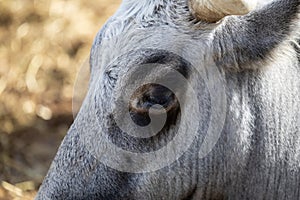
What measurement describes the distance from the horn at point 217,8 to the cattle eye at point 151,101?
363mm

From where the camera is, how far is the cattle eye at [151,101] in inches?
139

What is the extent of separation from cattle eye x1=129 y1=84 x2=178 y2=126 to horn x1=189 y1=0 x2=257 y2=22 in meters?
0.36

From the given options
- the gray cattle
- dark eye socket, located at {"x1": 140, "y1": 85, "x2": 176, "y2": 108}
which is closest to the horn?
the gray cattle

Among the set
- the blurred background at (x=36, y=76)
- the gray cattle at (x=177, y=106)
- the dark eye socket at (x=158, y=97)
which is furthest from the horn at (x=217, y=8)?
the blurred background at (x=36, y=76)

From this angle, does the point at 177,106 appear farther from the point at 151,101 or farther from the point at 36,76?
the point at 36,76

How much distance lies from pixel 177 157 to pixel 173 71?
39 cm

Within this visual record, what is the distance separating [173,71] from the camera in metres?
3.53

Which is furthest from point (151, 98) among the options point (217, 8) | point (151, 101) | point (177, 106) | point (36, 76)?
point (36, 76)

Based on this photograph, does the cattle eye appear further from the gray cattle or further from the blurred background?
the blurred background

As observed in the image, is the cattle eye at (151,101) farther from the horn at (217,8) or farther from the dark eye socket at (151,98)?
the horn at (217,8)

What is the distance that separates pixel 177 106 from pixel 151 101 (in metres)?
0.12

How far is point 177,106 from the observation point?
3559 millimetres

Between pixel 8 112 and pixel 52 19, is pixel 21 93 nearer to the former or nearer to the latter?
pixel 8 112

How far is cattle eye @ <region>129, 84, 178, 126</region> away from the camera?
3.53 meters
